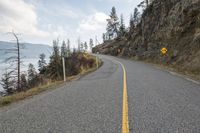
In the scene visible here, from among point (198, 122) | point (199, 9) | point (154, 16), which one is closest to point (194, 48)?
point (199, 9)

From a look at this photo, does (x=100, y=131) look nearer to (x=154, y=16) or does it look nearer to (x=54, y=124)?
(x=54, y=124)

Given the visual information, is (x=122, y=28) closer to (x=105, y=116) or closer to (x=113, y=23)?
(x=113, y=23)

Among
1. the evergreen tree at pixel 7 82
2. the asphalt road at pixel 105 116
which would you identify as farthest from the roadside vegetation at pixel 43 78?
the asphalt road at pixel 105 116

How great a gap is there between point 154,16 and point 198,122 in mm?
36043

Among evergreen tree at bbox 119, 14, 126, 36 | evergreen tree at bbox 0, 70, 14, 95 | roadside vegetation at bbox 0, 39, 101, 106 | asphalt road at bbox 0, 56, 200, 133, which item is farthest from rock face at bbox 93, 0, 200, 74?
evergreen tree at bbox 119, 14, 126, 36

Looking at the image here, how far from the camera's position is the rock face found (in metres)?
18.7

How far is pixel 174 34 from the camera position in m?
25.1

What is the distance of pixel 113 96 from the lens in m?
6.50

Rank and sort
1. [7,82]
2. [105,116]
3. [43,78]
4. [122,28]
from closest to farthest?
1. [105,116]
2. [43,78]
3. [7,82]
4. [122,28]

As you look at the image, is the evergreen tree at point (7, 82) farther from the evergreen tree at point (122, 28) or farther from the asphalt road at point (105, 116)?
the evergreen tree at point (122, 28)

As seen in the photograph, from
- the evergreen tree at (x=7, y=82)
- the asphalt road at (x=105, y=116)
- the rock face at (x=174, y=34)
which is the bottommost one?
the evergreen tree at (x=7, y=82)

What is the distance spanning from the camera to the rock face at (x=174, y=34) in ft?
61.3

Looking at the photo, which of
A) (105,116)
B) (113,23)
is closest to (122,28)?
(113,23)

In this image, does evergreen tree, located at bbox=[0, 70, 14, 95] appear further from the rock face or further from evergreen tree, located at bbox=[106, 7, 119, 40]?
evergreen tree, located at bbox=[106, 7, 119, 40]
